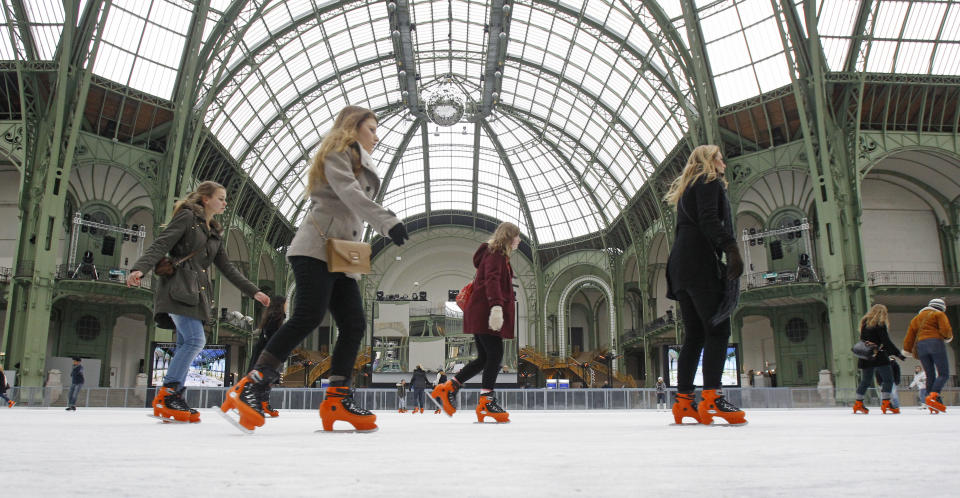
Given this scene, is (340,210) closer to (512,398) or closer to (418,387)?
(512,398)

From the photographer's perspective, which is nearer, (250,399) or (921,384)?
(250,399)

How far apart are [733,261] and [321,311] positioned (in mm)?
3045

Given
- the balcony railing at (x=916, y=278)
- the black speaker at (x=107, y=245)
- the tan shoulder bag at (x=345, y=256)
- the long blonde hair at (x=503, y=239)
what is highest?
the black speaker at (x=107, y=245)

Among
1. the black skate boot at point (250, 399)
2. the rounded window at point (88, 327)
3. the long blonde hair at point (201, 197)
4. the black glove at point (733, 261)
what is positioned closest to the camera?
the black skate boot at point (250, 399)

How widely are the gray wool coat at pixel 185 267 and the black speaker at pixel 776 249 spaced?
2991 cm

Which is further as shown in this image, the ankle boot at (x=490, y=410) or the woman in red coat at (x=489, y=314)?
the woman in red coat at (x=489, y=314)

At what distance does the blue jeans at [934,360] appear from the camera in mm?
10195

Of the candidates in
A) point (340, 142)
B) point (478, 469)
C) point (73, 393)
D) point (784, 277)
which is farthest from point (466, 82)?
point (478, 469)

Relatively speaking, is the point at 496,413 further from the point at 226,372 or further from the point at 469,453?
the point at 226,372

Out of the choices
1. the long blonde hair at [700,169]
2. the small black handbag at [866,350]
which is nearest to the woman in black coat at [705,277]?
the long blonde hair at [700,169]

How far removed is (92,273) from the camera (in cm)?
2809

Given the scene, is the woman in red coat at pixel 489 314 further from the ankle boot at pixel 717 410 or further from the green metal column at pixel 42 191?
the green metal column at pixel 42 191

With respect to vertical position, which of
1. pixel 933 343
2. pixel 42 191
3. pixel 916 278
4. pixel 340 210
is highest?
pixel 42 191

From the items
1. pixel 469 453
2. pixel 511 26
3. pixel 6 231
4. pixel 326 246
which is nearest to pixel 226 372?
pixel 6 231
